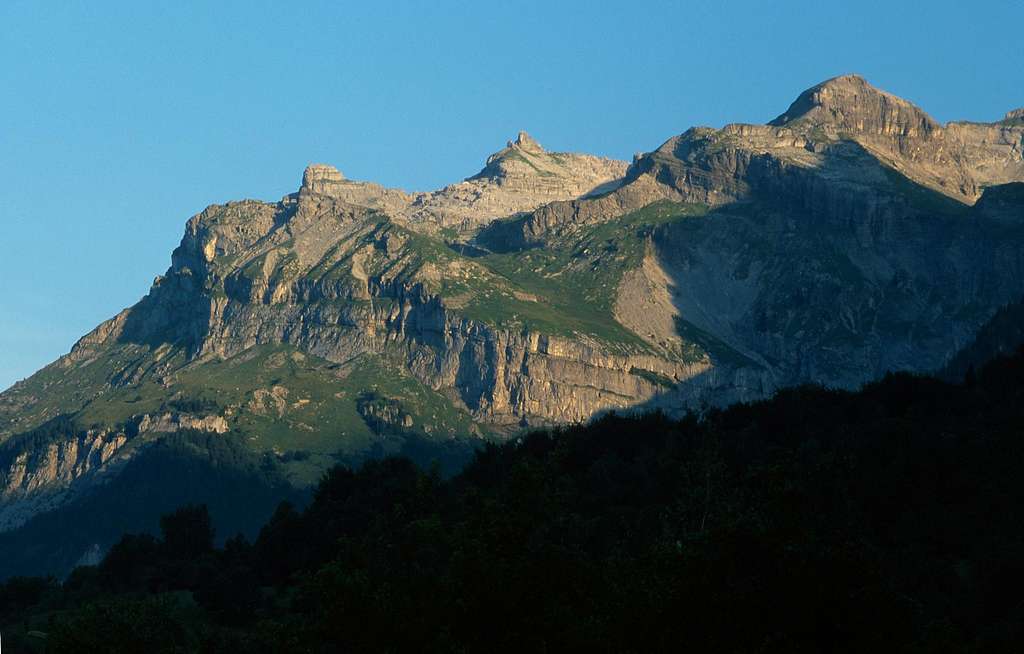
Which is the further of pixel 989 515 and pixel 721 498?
pixel 989 515

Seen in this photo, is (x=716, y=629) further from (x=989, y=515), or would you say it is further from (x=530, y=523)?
Answer: (x=989, y=515)

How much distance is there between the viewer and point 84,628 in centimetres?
9594

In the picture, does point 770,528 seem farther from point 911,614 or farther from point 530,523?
point 530,523

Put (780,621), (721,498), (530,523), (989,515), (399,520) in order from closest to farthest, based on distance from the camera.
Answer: (780,621)
(530,523)
(721,498)
(989,515)
(399,520)

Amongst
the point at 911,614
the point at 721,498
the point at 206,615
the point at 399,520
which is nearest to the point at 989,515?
the point at 721,498

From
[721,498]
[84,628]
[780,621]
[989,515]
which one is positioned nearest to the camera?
[780,621]

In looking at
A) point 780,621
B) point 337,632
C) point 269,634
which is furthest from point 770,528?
point 269,634

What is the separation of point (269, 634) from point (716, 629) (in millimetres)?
34661

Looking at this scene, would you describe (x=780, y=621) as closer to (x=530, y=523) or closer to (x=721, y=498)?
(x=530, y=523)

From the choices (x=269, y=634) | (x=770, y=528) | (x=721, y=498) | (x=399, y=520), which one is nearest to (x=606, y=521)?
(x=399, y=520)

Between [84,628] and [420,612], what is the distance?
18659 mm

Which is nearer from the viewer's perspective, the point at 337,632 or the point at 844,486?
the point at 337,632

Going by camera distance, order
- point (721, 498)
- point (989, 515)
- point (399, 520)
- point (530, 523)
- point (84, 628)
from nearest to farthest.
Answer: point (530, 523) < point (84, 628) < point (721, 498) < point (989, 515) < point (399, 520)

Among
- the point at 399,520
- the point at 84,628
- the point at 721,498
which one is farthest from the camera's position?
the point at 399,520
